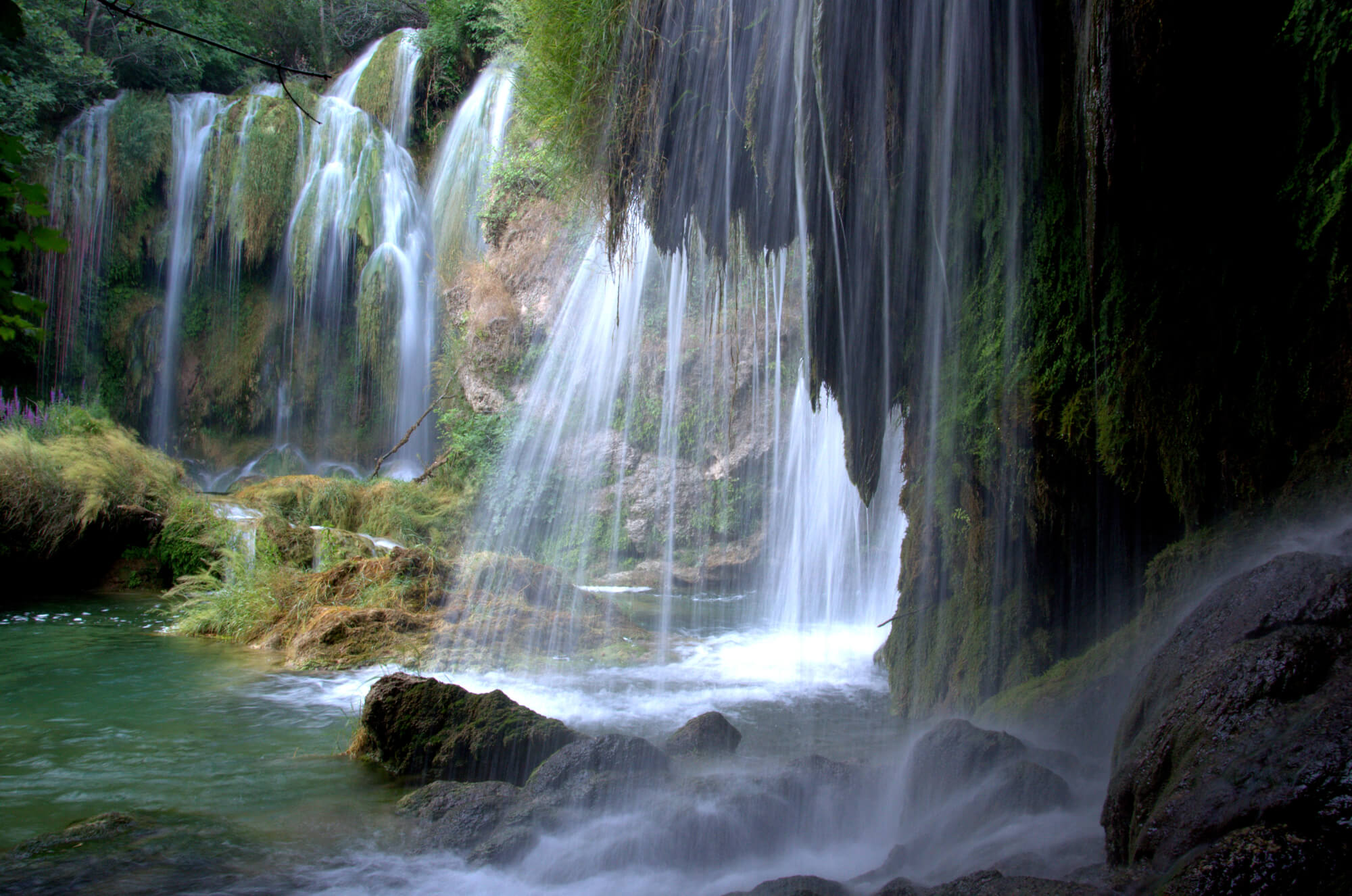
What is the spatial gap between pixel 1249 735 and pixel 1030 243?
103 inches

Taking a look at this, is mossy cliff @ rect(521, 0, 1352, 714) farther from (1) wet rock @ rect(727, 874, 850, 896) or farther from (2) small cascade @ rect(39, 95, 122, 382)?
(2) small cascade @ rect(39, 95, 122, 382)

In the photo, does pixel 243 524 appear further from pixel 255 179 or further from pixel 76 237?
pixel 76 237

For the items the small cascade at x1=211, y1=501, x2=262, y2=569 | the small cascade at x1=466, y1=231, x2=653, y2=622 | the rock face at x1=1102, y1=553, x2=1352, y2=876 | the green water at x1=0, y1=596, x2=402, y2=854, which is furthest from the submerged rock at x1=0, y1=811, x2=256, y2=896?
the small cascade at x1=466, y1=231, x2=653, y2=622

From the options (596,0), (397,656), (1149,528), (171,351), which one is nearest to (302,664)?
(397,656)

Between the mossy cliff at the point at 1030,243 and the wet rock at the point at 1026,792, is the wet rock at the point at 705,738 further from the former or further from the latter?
the wet rock at the point at 1026,792

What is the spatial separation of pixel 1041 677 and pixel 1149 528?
1006 mm

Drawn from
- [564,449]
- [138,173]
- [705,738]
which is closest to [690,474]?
[564,449]

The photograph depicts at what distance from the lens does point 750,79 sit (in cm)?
461

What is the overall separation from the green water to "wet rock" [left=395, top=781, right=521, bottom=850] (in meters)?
0.21

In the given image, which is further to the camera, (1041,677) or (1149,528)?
(1041,677)

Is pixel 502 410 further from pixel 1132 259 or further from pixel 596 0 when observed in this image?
pixel 1132 259

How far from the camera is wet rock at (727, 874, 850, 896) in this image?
2.58 metres

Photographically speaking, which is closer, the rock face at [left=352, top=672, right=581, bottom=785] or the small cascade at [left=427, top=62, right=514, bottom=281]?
the rock face at [left=352, top=672, right=581, bottom=785]

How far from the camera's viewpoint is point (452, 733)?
4.61 meters
